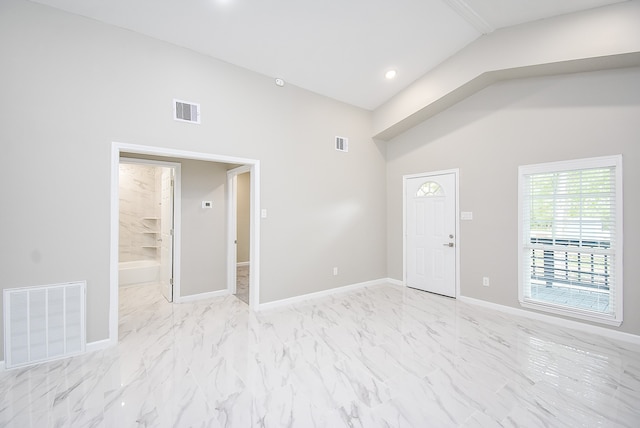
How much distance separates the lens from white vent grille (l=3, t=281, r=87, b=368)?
250 centimetres

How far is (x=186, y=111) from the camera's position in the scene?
11.2 ft

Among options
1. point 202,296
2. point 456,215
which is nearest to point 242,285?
point 202,296

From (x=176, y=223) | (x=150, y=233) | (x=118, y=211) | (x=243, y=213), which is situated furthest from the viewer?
(x=243, y=213)

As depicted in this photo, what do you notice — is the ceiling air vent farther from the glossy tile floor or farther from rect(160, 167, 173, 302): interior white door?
the glossy tile floor

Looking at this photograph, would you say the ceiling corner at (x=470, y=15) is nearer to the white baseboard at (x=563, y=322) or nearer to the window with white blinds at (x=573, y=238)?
the window with white blinds at (x=573, y=238)

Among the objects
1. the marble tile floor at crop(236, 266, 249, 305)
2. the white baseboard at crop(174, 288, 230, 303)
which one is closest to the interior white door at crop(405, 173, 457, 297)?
the marble tile floor at crop(236, 266, 249, 305)

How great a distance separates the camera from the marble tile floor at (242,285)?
471cm

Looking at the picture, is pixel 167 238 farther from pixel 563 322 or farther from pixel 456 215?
pixel 563 322

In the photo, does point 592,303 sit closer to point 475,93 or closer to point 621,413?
point 621,413

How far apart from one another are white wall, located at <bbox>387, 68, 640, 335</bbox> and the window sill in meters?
0.11

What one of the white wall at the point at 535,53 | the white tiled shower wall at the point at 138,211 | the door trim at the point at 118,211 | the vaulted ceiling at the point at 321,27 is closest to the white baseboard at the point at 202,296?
the door trim at the point at 118,211

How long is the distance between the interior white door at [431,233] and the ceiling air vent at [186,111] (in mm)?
3767

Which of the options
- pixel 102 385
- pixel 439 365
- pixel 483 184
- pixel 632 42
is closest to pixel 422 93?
pixel 483 184

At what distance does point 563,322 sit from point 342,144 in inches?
158
